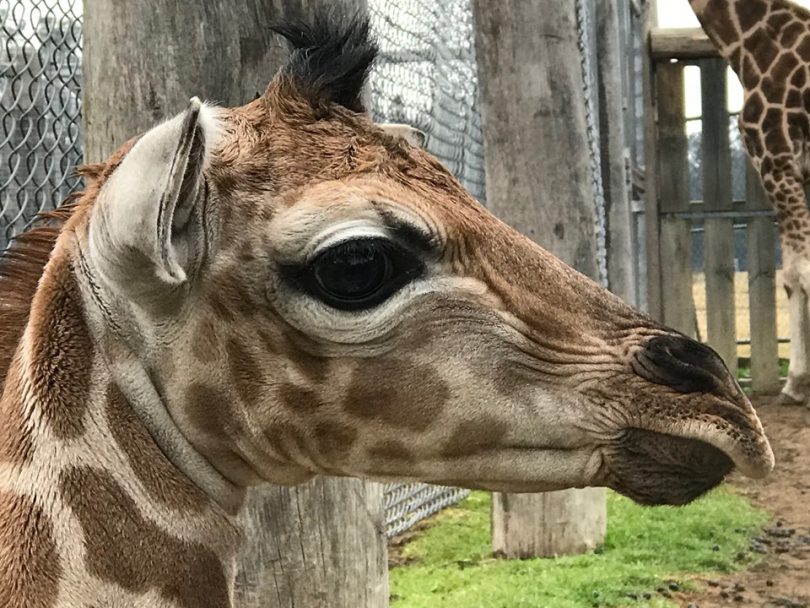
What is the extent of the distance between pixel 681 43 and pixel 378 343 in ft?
27.3

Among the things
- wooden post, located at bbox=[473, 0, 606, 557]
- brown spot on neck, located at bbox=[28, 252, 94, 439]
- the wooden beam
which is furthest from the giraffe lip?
the wooden beam

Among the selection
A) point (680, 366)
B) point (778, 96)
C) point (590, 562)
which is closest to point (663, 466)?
point (680, 366)

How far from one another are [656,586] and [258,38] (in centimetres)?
325

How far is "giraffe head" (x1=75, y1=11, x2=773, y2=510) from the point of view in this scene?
69.6 inches

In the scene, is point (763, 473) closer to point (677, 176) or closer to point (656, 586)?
point (656, 586)

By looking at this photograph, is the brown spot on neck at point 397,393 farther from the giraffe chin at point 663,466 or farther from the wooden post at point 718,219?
the wooden post at point 718,219

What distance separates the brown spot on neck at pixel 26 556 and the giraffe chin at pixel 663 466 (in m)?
0.93

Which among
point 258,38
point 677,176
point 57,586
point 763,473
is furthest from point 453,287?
point 677,176

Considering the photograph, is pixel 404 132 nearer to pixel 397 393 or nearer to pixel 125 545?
pixel 397 393

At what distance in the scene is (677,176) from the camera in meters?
9.66

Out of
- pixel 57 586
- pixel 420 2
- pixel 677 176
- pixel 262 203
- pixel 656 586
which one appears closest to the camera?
pixel 57 586

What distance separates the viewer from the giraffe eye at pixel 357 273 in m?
1.74

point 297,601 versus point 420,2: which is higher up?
point 420,2

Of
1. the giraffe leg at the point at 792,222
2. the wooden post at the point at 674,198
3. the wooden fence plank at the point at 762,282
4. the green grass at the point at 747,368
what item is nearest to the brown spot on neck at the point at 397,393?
the giraffe leg at the point at 792,222
